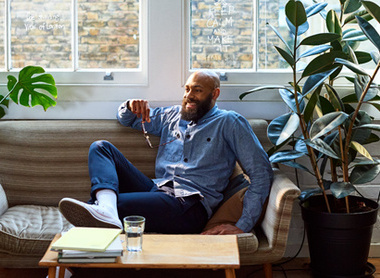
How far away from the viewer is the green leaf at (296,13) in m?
A: 2.42

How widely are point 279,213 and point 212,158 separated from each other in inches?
20.1

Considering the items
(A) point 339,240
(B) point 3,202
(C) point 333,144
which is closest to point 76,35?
(B) point 3,202

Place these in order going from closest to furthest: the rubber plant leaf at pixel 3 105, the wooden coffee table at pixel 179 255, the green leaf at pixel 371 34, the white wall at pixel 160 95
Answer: the wooden coffee table at pixel 179 255
the green leaf at pixel 371 34
the rubber plant leaf at pixel 3 105
the white wall at pixel 160 95

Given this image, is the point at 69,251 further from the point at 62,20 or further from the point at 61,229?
the point at 62,20

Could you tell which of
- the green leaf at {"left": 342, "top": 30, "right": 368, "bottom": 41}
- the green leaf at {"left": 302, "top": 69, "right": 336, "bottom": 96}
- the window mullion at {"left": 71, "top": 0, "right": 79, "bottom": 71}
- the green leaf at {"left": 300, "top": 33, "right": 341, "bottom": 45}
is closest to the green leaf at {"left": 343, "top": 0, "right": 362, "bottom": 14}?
the green leaf at {"left": 342, "top": 30, "right": 368, "bottom": 41}

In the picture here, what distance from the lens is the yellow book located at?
5.80 ft

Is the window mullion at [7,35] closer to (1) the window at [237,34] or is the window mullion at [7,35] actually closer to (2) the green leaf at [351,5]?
(1) the window at [237,34]

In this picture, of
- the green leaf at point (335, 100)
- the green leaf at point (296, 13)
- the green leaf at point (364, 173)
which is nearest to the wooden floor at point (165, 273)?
the green leaf at point (364, 173)

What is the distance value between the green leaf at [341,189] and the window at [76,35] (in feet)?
4.59

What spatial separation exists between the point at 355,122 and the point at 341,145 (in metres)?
0.20

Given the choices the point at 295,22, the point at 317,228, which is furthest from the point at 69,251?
the point at 295,22

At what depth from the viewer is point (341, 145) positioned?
257 centimetres

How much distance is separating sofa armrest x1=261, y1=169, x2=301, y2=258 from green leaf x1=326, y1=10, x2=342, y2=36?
0.90 m

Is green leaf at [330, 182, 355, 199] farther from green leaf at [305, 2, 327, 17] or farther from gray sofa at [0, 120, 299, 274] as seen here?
green leaf at [305, 2, 327, 17]
